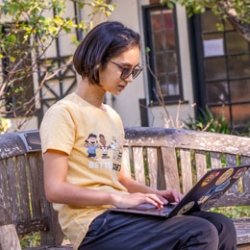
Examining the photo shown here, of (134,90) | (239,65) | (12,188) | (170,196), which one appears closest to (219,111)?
(239,65)

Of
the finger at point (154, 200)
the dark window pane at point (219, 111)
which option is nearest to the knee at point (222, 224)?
the finger at point (154, 200)

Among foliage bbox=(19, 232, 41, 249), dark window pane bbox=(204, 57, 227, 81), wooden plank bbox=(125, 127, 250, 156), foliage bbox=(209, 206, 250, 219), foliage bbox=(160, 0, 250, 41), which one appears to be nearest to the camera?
wooden plank bbox=(125, 127, 250, 156)

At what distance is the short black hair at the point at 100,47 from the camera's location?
4.16 m

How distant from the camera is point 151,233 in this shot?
13.0ft

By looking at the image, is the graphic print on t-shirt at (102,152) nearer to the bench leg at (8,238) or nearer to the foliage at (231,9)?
the bench leg at (8,238)

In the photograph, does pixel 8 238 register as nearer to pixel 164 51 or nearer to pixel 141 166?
pixel 141 166

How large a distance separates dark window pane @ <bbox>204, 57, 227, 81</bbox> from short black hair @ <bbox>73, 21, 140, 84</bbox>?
11.5 metres

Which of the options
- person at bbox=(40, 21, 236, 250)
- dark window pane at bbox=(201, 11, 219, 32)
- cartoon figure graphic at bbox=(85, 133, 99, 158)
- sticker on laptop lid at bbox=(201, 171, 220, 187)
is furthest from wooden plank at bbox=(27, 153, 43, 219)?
dark window pane at bbox=(201, 11, 219, 32)

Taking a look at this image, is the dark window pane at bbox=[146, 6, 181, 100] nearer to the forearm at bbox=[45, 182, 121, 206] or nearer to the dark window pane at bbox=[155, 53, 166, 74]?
the dark window pane at bbox=[155, 53, 166, 74]

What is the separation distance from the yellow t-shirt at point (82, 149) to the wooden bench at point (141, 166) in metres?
0.81

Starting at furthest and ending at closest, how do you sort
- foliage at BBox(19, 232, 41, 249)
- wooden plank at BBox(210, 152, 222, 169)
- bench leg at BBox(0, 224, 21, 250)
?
foliage at BBox(19, 232, 41, 249), wooden plank at BBox(210, 152, 222, 169), bench leg at BBox(0, 224, 21, 250)

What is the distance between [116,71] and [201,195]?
646 mm

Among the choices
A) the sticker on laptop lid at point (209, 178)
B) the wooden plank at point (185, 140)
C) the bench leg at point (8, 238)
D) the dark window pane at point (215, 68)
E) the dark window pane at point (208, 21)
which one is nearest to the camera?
the sticker on laptop lid at point (209, 178)

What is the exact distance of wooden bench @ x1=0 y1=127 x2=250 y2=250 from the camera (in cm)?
498
